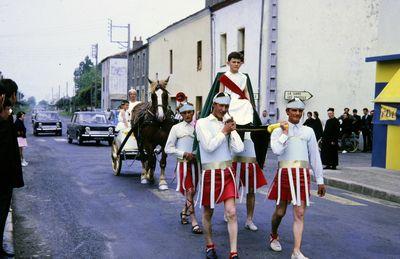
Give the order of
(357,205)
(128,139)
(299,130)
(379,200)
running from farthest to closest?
(128,139)
(379,200)
(357,205)
(299,130)

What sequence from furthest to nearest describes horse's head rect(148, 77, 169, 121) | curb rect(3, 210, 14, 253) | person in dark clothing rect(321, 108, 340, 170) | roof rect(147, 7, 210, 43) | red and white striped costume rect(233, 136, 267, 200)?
roof rect(147, 7, 210, 43)
person in dark clothing rect(321, 108, 340, 170)
horse's head rect(148, 77, 169, 121)
red and white striped costume rect(233, 136, 267, 200)
curb rect(3, 210, 14, 253)

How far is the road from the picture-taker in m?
6.36

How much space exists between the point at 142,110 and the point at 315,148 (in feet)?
21.5

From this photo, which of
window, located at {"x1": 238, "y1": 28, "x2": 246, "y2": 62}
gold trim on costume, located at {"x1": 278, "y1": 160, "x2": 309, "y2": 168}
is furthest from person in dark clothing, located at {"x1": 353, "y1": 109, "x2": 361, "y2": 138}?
gold trim on costume, located at {"x1": 278, "y1": 160, "x2": 309, "y2": 168}

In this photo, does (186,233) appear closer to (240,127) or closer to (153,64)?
(240,127)

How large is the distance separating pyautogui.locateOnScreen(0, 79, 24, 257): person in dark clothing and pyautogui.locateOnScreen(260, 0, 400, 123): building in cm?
1828

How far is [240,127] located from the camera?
6.21 m

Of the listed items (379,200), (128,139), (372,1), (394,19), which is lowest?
(379,200)

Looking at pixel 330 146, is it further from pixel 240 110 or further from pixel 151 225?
pixel 240 110

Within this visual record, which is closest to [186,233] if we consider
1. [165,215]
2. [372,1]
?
[165,215]

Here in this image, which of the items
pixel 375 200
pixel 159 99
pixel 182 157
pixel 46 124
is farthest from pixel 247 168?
pixel 46 124

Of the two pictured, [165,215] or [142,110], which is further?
[142,110]

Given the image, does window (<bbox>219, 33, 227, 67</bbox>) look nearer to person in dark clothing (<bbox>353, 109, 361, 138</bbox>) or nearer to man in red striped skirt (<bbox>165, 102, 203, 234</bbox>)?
person in dark clothing (<bbox>353, 109, 361, 138</bbox>)

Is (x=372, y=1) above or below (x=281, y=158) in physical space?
above
